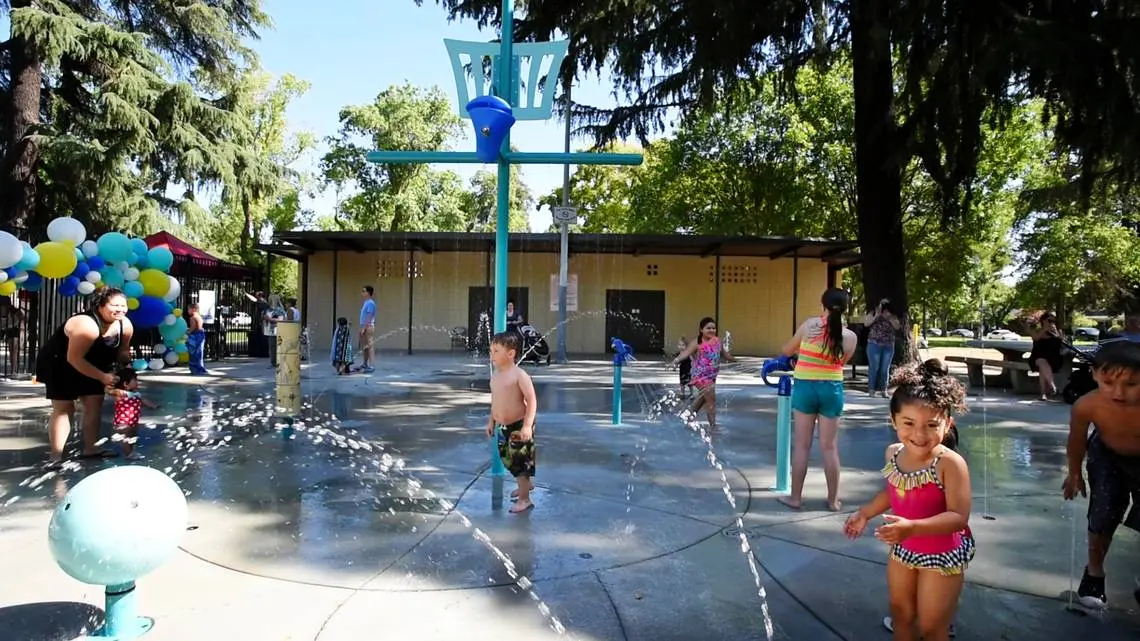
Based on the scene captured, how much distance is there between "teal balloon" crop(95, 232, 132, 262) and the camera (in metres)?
8.46

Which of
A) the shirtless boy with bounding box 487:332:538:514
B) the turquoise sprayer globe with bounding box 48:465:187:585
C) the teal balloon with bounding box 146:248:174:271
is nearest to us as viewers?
the turquoise sprayer globe with bounding box 48:465:187:585

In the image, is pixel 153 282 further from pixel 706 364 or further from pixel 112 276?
pixel 706 364

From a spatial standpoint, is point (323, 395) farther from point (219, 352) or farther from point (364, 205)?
point (364, 205)

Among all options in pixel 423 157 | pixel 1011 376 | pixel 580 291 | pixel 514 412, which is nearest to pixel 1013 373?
pixel 1011 376

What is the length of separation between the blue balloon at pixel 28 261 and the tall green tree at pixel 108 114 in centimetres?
869

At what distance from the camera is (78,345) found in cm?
547

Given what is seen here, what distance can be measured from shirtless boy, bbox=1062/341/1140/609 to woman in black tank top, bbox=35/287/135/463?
6486mm

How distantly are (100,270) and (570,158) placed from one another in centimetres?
660

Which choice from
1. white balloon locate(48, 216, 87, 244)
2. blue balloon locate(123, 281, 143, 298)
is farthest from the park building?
white balloon locate(48, 216, 87, 244)

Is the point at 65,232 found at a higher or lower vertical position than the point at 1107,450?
higher

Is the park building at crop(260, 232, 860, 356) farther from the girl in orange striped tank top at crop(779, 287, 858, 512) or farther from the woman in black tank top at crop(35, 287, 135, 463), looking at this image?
the girl in orange striped tank top at crop(779, 287, 858, 512)

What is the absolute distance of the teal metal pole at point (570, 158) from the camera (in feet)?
16.1

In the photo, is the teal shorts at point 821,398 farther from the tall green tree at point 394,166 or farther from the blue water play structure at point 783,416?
the tall green tree at point 394,166

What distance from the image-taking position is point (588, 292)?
22453mm
